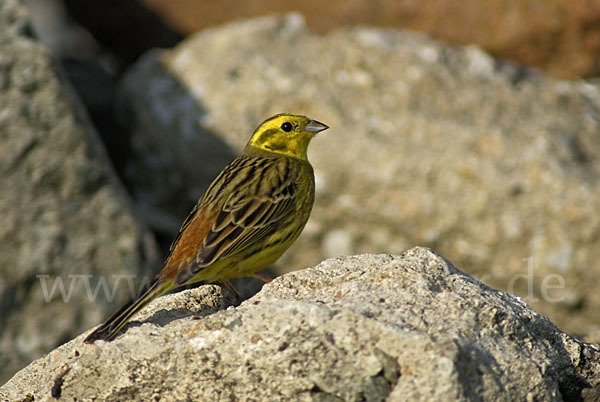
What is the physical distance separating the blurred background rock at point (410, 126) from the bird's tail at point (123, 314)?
7.70 ft

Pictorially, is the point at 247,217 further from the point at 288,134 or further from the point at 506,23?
the point at 506,23

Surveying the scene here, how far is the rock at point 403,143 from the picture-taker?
6.84 meters

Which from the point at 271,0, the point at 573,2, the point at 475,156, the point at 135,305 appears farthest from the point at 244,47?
the point at 135,305

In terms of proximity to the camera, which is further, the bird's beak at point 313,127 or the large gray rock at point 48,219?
the large gray rock at point 48,219

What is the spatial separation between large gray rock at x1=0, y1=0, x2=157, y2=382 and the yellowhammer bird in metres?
1.39

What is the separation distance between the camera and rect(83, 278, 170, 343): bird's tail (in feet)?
10.7

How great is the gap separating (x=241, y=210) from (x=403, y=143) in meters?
2.86

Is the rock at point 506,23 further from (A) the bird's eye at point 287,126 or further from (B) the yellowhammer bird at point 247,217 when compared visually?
(B) the yellowhammer bird at point 247,217

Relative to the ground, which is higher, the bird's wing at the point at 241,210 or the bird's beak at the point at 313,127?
the bird's beak at the point at 313,127

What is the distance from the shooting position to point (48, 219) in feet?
19.8

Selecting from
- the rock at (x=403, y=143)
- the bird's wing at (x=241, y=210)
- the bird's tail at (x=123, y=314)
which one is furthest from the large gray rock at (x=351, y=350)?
the rock at (x=403, y=143)

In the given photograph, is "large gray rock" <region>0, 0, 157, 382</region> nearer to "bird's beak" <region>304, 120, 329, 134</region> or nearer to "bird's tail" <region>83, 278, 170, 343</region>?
"bird's beak" <region>304, 120, 329, 134</region>

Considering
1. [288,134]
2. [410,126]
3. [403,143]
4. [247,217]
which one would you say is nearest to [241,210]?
[247,217]

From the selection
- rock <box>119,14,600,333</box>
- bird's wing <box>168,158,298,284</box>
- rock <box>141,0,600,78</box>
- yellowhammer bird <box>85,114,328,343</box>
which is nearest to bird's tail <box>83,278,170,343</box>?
yellowhammer bird <box>85,114,328,343</box>
